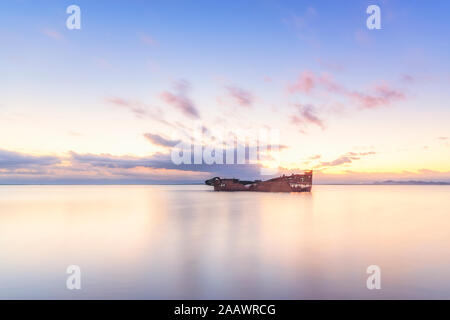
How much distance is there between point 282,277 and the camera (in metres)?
13.9

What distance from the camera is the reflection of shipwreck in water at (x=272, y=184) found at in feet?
368

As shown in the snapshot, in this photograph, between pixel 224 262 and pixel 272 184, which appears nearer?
pixel 224 262

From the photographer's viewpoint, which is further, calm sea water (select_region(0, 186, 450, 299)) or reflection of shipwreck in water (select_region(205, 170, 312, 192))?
reflection of shipwreck in water (select_region(205, 170, 312, 192))

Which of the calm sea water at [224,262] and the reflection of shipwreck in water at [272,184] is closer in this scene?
the calm sea water at [224,262]

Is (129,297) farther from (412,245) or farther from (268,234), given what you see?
(412,245)

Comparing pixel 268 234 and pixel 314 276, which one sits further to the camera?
pixel 268 234

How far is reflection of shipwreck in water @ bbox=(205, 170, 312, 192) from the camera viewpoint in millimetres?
112188

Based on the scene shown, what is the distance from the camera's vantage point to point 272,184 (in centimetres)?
12125
